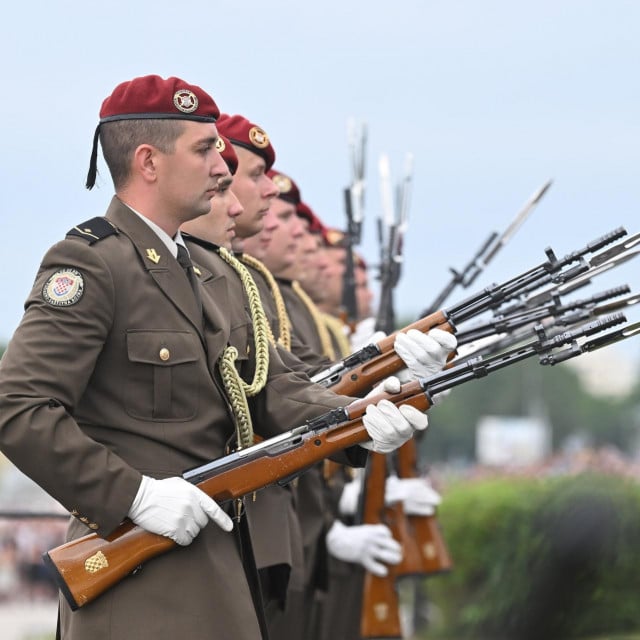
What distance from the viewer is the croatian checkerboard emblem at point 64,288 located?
4.27 meters

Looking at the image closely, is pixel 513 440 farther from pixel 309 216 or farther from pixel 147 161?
pixel 147 161

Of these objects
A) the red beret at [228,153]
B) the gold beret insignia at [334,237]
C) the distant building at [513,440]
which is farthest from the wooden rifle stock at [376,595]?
the distant building at [513,440]

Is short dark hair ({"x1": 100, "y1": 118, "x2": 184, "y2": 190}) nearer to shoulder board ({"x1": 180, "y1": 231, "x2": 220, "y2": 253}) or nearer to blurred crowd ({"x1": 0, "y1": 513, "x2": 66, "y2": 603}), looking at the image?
shoulder board ({"x1": 180, "y1": 231, "x2": 220, "y2": 253})

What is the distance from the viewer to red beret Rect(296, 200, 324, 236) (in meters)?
10.2

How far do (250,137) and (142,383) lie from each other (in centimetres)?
272

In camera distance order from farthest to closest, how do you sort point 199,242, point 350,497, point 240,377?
point 350,497 → point 199,242 → point 240,377

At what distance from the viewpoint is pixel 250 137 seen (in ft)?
22.8

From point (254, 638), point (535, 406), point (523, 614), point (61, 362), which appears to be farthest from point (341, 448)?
point (535, 406)

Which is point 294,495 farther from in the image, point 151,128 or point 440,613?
point 440,613

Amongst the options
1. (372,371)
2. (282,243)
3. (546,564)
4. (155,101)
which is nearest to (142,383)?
(155,101)

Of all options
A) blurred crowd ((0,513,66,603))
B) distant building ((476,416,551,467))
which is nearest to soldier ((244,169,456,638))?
blurred crowd ((0,513,66,603))

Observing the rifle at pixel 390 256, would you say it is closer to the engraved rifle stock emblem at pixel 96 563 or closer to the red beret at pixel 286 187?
the red beret at pixel 286 187

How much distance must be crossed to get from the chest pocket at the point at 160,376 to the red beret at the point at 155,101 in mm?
656

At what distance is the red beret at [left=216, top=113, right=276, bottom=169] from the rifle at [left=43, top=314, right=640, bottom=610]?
7.92 feet
